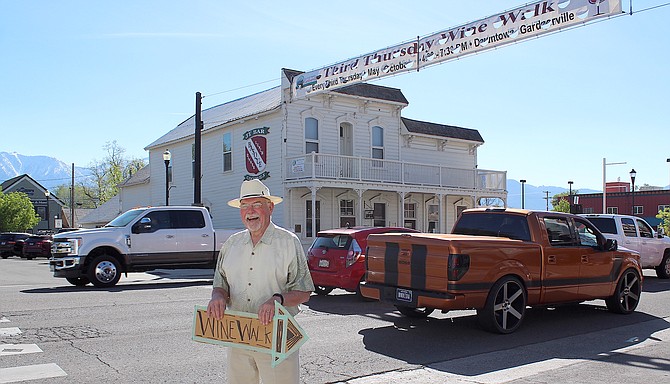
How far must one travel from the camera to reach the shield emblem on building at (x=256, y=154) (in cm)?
2694

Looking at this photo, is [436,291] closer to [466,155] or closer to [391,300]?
[391,300]

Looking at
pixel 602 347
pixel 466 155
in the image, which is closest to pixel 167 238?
pixel 602 347

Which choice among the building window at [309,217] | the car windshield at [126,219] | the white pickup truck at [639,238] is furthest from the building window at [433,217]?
the car windshield at [126,219]

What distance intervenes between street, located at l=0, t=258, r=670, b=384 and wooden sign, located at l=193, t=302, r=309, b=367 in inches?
100

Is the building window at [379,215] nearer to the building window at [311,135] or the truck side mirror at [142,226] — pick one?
the building window at [311,135]

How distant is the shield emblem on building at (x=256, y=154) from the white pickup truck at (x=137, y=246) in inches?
358

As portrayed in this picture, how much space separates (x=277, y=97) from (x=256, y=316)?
2433 cm

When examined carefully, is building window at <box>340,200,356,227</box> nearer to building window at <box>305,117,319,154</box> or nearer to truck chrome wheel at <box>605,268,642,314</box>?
building window at <box>305,117,319,154</box>

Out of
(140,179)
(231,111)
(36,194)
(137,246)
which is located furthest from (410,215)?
(36,194)

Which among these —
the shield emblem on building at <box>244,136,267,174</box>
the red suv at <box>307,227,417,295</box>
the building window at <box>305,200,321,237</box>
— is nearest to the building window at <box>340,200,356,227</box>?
the building window at <box>305,200,321,237</box>

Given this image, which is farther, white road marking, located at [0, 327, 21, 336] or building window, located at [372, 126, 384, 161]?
building window, located at [372, 126, 384, 161]

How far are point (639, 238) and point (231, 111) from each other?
65.8 ft

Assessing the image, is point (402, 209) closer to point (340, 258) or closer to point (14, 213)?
point (340, 258)

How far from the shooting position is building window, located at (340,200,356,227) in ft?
91.2
